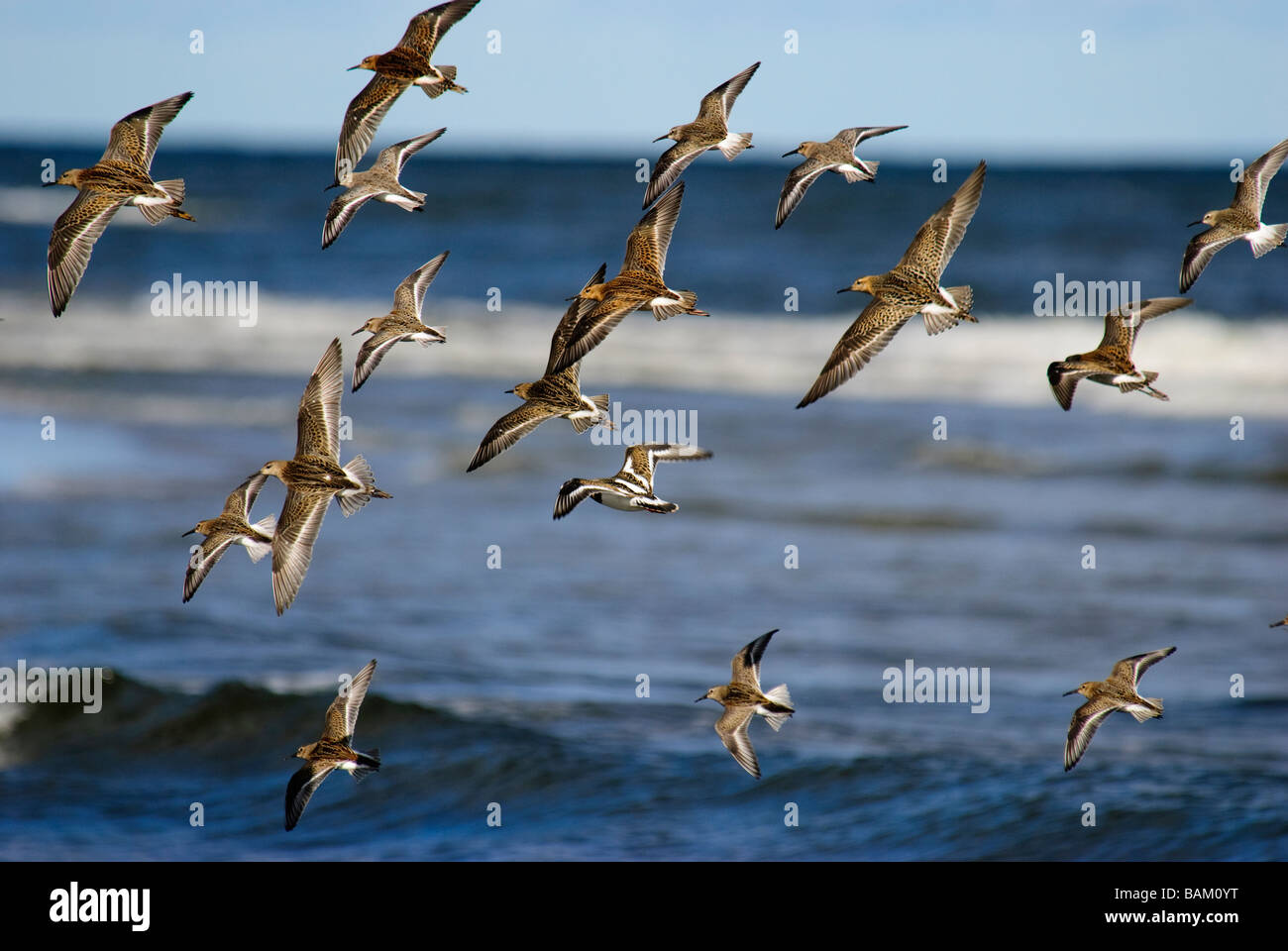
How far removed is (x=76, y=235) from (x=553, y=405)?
6.30 feet

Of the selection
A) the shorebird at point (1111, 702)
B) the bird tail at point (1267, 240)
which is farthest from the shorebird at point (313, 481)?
the bird tail at point (1267, 240)

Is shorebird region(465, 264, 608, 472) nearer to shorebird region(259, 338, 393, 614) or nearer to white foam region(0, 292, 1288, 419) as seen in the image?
shorebird region(259, 338, 393, 614)

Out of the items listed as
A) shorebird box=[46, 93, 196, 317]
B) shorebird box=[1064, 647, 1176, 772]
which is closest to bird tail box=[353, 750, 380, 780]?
shorebird box=[46, 93, 196, 317]

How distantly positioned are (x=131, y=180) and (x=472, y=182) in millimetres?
54660

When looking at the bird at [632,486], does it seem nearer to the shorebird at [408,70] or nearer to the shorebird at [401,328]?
the shorebird at [401,328]

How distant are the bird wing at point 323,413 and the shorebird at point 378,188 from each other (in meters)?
0.42

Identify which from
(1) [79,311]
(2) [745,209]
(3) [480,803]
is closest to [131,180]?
(3) [480,803]

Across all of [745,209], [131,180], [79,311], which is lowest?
[131,180]

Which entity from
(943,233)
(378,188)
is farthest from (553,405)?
(943,233)

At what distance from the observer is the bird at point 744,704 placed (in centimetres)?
477

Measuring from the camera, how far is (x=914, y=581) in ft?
36.7

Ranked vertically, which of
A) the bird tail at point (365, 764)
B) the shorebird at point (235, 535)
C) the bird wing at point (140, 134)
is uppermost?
the bird wing at point (140, 134)

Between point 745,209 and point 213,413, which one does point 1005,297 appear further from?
point 745,209

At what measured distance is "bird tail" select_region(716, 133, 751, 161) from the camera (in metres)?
4.88
